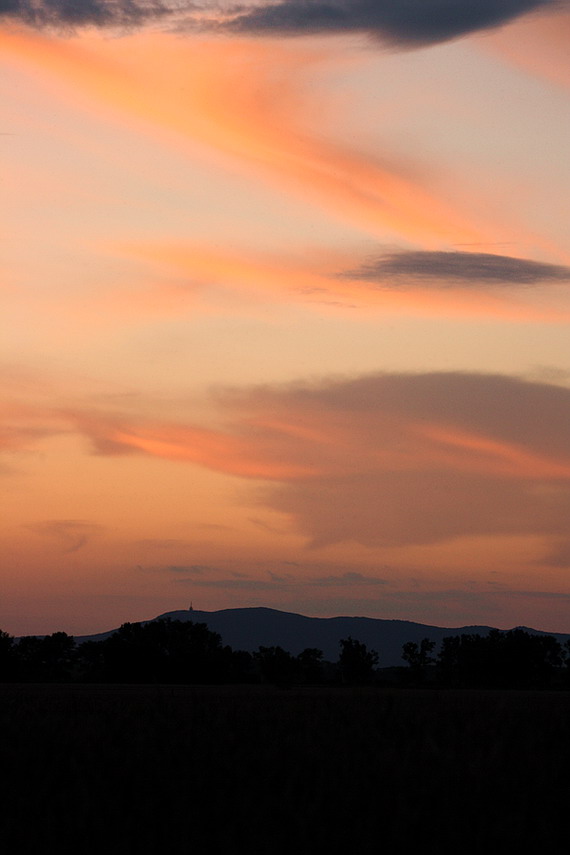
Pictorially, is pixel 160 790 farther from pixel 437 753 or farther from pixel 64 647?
pixel 64 647

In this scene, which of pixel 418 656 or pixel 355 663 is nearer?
pixel 418 656

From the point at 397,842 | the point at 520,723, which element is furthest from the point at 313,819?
the point at 520,723

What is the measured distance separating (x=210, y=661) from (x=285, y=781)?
103m

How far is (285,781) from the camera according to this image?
826 inches

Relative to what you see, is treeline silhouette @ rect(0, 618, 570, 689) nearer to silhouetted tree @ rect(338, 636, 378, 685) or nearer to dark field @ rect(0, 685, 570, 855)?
silhouetted tree @ rect(338, 636, 378, 685)

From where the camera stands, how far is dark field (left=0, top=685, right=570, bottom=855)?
17.9 meters

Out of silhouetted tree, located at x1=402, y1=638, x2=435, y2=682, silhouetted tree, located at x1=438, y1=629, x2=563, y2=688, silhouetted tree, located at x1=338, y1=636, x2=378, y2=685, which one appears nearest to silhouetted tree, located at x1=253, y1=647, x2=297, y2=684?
silhouetted tree, located at x1=338, y1=636, x2=378, y2=685

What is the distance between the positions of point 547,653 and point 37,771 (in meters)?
140

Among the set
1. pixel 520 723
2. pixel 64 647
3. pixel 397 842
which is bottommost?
pixel 397 842

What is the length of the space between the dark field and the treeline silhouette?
87.5m

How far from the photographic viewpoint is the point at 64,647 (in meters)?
145

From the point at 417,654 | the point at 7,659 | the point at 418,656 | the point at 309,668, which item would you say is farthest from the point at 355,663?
the point at 7,659

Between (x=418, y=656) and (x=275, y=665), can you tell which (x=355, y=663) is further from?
(x=275, y=665)

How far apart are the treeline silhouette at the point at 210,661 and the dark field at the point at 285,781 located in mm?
87462
